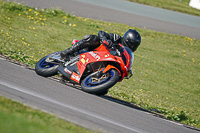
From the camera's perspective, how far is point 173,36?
19.6 m

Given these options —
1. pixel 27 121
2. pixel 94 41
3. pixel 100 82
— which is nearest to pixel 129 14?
pixel 94 41

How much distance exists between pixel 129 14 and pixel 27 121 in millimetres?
19176

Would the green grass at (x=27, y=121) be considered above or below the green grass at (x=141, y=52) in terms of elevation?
above

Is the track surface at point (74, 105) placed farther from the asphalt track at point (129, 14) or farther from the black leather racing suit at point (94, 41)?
the asphalt track at point (129, 14)

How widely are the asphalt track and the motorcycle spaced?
11.2 meters

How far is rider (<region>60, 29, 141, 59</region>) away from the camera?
688 centimetres

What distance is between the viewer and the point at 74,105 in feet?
17.4

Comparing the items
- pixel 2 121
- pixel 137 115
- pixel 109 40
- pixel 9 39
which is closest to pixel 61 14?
pixel 9 39

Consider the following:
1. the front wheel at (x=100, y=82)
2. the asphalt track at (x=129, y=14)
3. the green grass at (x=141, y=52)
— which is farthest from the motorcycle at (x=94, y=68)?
the asphalt track at (x=129, y=14)

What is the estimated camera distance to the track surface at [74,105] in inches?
182

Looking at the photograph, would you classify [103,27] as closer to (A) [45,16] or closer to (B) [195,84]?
(A) [45,16]

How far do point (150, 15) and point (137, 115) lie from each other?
1804 centimetres

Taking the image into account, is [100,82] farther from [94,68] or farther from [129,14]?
[129,14]

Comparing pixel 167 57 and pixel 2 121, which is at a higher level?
pixel 2 121
